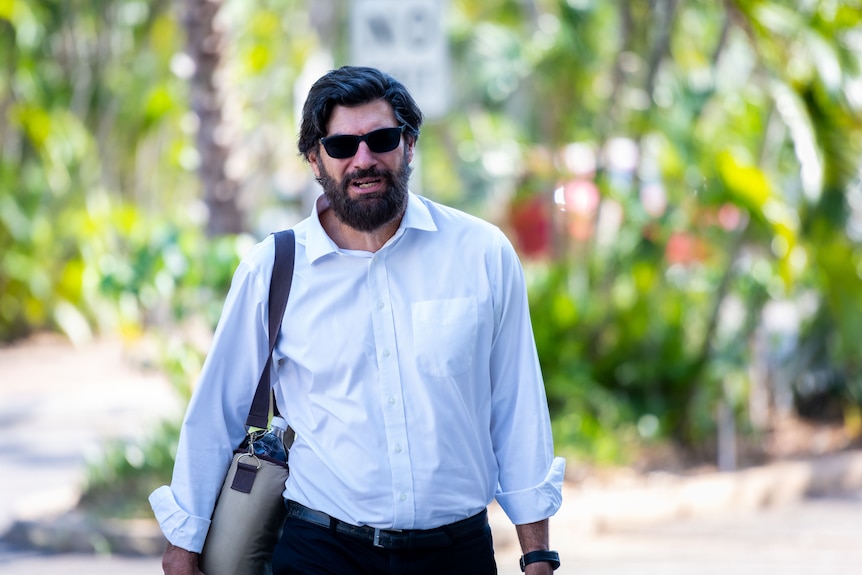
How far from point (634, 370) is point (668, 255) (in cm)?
101

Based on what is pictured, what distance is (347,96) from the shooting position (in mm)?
3182

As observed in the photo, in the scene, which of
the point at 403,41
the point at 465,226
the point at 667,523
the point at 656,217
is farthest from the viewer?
the point at 656,217

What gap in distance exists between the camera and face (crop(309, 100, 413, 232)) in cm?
316

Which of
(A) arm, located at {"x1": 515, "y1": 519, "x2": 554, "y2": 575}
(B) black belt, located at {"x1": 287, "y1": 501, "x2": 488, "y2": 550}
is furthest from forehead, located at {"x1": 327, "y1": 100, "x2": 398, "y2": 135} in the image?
(A) arm, located at {"x1": 515, "y1": 519, "x2": 554, "y2": 575}

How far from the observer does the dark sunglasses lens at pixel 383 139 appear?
316cm

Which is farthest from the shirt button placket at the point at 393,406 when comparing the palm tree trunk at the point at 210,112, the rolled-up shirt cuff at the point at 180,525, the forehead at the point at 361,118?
the palm tree trunk at the point at 210,112

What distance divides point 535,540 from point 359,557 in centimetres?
41

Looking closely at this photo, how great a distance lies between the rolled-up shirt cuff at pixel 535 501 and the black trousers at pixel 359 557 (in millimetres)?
110

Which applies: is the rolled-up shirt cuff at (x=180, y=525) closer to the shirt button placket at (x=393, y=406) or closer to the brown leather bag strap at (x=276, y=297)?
the brown leather bag strap at (x=276, y=297)

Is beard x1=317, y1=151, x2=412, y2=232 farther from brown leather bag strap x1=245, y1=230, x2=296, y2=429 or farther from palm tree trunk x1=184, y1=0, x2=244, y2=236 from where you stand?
palm tree trunk x1=184, y1=0, x2=244, y2=236

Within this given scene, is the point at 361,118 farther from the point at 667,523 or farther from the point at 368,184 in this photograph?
the point at 667,523

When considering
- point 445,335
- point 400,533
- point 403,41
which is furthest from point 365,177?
point 403,41

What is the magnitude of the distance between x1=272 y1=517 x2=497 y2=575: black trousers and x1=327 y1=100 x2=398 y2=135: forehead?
90 centimetres

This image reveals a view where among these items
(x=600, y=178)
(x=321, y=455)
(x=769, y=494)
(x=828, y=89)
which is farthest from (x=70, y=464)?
(x=321, y=455)
